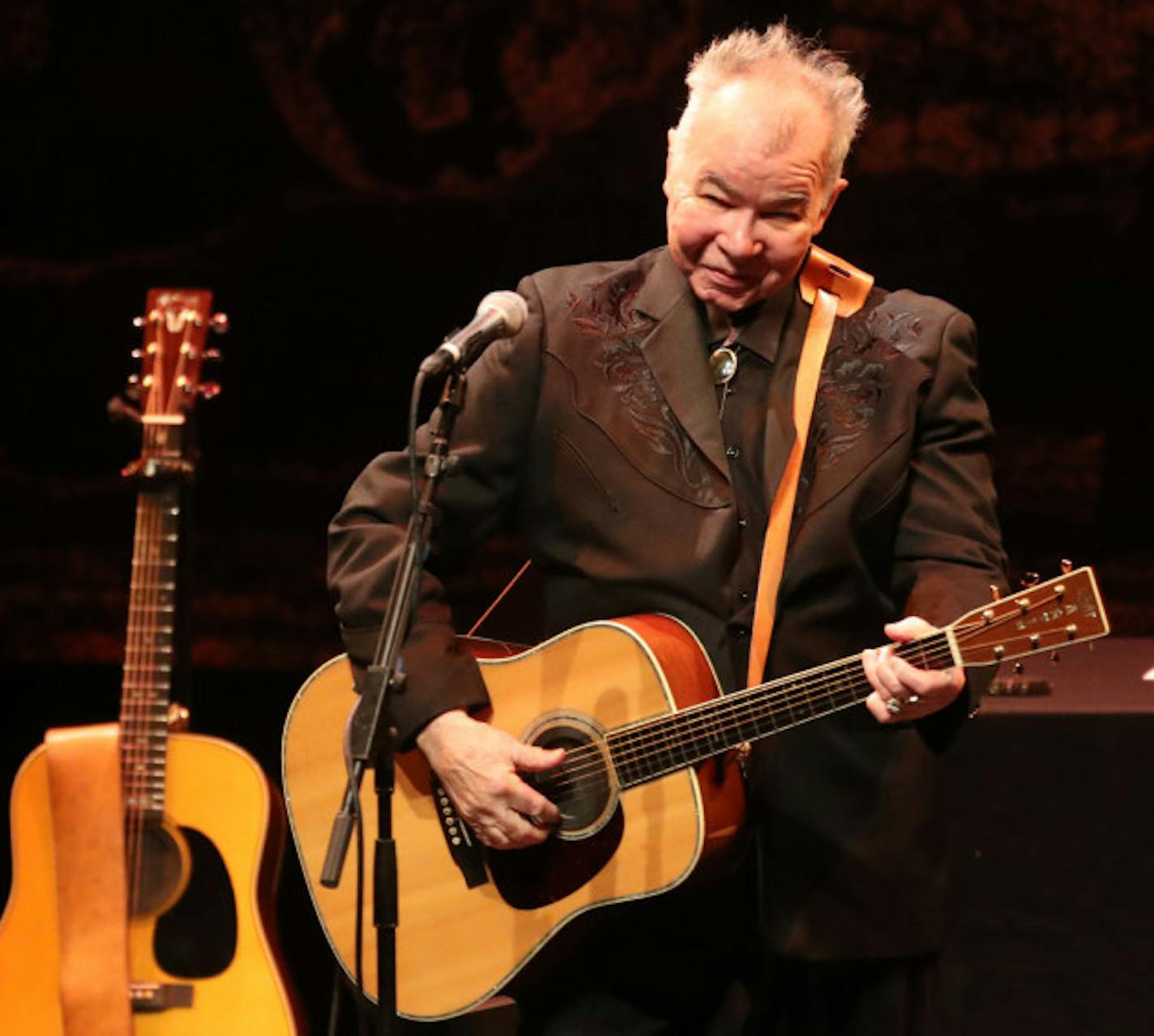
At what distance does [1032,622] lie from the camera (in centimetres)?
268

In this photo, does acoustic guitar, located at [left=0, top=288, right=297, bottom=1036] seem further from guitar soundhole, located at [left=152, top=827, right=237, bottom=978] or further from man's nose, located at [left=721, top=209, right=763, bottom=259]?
man's nose, located at [left=721, top=209, right=763, bottom=259]

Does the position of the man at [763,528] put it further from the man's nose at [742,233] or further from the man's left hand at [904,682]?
the man's left hand at [904,682]

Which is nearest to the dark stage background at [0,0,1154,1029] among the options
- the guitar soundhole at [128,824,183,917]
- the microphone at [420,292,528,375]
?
the guitar soundhole at [128,824,183,917]

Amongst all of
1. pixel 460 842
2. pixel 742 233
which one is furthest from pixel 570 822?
pixel 742 233

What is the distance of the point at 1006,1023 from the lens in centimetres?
354

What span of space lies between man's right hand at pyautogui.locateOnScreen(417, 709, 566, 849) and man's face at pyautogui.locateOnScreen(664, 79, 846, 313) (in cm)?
79

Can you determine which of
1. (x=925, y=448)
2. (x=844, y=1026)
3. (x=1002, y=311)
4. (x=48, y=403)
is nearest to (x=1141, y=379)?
(x=1002, y=311)

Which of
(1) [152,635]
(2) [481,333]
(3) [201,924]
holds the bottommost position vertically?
(3) [201,924]

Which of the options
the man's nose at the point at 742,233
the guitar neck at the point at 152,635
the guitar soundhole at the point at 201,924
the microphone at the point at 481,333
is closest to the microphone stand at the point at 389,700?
the microphone at the point at 481,333

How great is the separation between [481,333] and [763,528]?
64 cm

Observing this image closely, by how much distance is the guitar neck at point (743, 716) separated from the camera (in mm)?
2756

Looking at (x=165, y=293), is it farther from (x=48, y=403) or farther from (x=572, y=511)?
(x=48, y=403)

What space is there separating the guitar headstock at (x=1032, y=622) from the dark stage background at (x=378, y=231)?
2.67 meters

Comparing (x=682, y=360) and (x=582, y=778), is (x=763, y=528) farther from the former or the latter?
(x=582, y=778)
